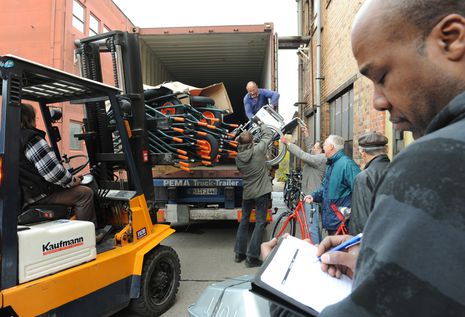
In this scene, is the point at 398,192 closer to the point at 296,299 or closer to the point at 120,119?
the point at 296,299

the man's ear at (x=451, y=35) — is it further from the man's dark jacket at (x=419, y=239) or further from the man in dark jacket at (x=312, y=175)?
the man in dark jacket at (x=312, y=175)

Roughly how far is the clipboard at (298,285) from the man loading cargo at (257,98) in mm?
6488

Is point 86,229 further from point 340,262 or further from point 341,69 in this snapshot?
point 341,69

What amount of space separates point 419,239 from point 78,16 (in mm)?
19949

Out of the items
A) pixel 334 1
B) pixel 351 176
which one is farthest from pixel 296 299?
pixel 334 1

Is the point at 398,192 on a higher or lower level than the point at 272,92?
lower

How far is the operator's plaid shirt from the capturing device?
2.81 meters

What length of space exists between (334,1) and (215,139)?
5.82m

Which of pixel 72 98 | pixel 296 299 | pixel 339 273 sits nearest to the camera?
pixel 296 299

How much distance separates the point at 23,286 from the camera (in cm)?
245

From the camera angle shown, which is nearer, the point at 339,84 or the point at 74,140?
the point at 74,140

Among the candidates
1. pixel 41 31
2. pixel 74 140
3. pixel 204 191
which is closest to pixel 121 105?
pixel 204 191

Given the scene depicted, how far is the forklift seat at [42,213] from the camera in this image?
2.83 metres

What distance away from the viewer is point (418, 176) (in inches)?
22.2
